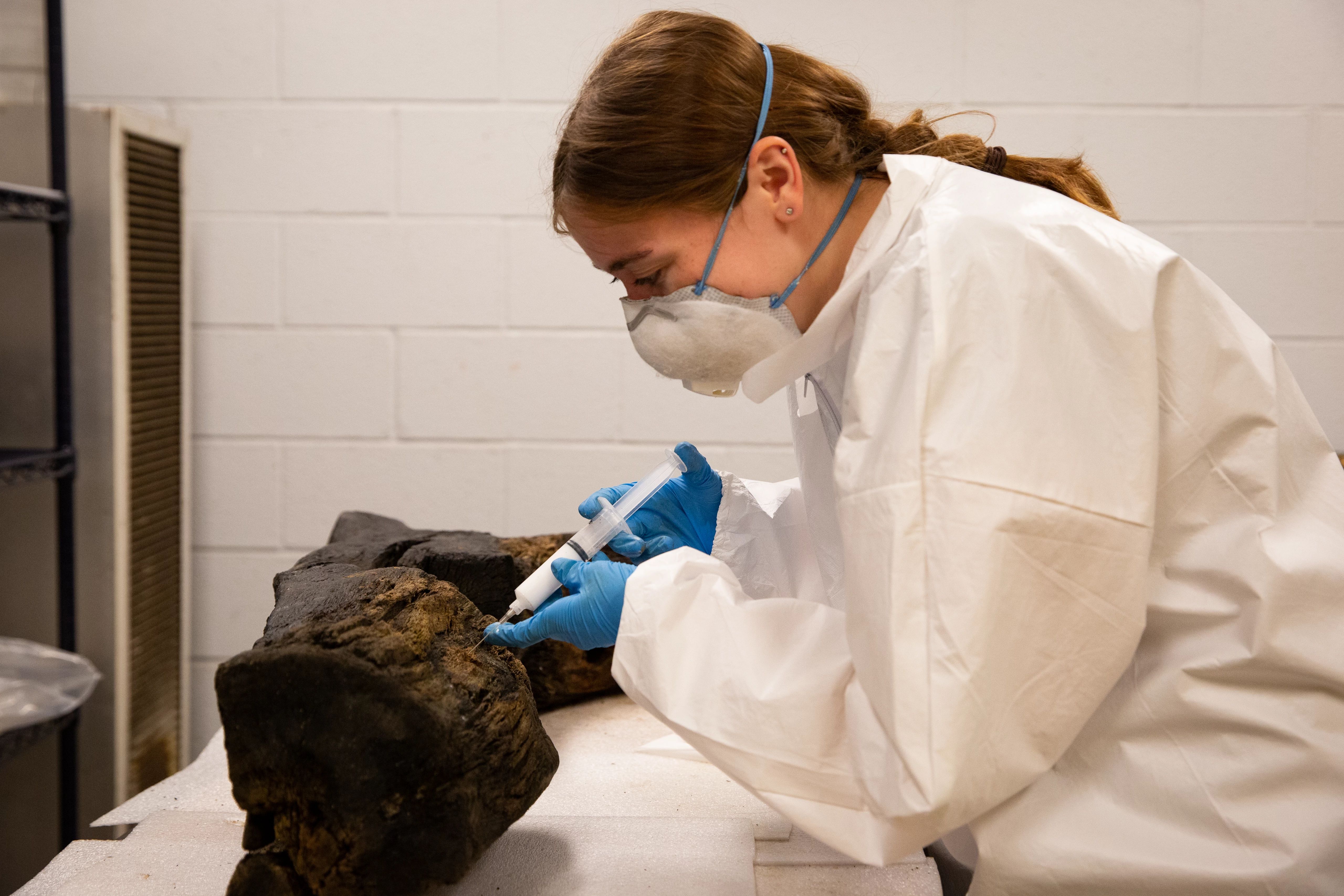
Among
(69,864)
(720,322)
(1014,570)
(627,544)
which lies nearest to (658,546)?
(627,544)

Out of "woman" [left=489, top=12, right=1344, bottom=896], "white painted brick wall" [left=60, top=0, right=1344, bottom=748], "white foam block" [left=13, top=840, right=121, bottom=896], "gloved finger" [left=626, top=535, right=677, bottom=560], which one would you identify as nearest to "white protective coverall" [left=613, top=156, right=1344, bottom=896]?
"woman" [left=489, top=12, right=1344, bottom=896]

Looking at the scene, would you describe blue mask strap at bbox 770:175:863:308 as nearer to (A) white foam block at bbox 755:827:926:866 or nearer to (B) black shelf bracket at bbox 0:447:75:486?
→ (A) white foam block at bbox 755:827:926:866

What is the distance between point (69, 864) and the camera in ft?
3.25

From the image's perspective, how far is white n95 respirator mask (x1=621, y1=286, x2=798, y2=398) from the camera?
102 cm

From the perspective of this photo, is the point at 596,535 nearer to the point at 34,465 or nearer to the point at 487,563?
A: the point at 487,563

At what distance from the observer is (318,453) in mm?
2064

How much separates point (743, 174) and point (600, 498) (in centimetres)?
Result: 43

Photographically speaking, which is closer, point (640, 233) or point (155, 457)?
point (640, 233)

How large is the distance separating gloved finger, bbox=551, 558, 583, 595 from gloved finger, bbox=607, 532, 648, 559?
0.15 meters

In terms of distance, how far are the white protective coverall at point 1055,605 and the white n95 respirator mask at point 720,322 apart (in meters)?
0.15

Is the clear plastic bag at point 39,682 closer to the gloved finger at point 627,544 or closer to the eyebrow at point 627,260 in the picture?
the gloved finger at point 627,544

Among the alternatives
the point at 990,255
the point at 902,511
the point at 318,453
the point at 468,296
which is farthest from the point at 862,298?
the point at 318,453

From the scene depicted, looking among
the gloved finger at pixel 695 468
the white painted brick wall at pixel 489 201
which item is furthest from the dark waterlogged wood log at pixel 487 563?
the white painted brick wall at pixel 489 201

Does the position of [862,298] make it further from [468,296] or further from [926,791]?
[468,296]
